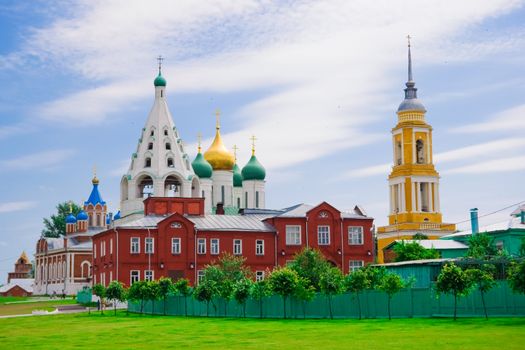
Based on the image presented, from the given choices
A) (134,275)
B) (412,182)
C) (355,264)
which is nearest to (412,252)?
(355,264)

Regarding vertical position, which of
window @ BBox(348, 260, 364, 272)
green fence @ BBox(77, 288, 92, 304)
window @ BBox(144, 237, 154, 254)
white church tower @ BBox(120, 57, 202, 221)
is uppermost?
white church tower @ BBox(120, 57, 202, 221)

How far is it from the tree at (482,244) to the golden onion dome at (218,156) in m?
28.9

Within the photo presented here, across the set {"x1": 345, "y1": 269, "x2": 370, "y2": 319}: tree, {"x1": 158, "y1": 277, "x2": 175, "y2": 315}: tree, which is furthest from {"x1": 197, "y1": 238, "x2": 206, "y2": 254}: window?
{"x1": 345, "y1": 269, "x2": 370, "y2": 319}: tree

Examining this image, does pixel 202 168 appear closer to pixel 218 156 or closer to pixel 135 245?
pixel 218 156

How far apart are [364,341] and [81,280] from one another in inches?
2977

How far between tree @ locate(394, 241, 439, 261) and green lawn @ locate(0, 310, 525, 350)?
22.8 metres

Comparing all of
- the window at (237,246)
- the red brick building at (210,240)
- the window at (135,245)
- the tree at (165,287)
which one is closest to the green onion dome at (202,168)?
the red brick building at (210,240)

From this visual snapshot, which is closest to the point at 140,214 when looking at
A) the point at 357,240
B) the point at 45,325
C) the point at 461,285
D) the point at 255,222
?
the point at 255,222

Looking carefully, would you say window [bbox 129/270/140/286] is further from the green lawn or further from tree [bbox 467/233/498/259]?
tree [bbox 467/233/498/259]

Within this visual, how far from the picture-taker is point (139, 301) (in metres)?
52.5

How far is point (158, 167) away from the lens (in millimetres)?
71938

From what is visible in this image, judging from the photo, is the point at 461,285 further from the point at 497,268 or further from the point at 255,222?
the point at 255,222

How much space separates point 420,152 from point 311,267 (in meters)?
46.7

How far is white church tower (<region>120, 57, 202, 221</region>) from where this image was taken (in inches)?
2827
